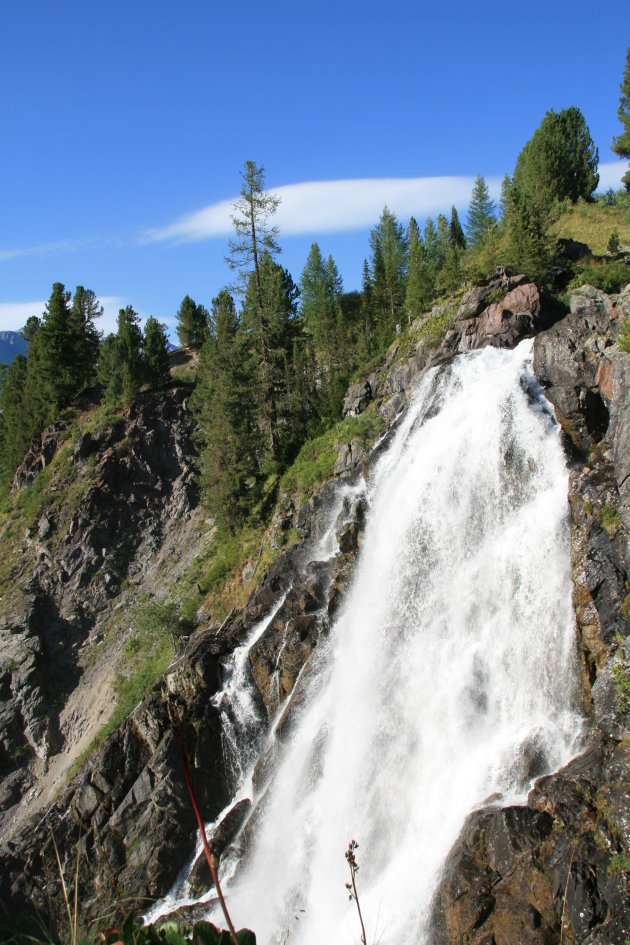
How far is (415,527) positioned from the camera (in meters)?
23.4

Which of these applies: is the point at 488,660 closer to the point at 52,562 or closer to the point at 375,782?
the point at 375,782

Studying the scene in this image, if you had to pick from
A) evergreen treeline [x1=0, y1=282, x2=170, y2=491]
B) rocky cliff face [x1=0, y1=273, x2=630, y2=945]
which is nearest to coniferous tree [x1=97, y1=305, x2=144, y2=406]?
evergreen treeline [x1=0, y1=282, x2=170, y2=491]

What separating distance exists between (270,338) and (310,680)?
25582 millimetres

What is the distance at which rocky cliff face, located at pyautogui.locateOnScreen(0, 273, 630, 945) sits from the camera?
1273cm

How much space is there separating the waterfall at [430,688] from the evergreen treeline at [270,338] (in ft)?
42.8

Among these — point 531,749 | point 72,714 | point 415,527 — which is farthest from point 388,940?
point 72,714

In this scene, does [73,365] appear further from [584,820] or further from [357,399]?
[584,820]

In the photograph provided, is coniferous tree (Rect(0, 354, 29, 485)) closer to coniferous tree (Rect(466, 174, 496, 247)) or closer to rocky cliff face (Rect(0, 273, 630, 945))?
rocky cliff face (Rect(0, 273, 630, 945))

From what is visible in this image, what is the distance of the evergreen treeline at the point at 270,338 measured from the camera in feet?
117

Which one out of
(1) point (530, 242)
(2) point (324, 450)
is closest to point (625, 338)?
(1) point (530, 242)

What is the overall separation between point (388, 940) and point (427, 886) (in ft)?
5.02

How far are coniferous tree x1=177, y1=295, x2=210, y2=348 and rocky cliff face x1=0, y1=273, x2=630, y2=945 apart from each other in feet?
94.1

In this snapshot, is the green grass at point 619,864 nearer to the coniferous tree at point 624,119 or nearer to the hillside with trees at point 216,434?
the hillside with trees at point 216,434

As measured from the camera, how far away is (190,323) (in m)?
69.4
